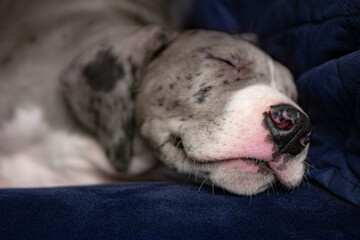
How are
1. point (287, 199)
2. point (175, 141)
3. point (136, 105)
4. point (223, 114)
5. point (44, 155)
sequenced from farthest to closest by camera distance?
1. point (44, 155)
2. point (136, 105)
3. point (175, 141)
4. point (223, 114)
5. point (287, 199)

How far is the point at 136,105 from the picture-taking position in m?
1.50

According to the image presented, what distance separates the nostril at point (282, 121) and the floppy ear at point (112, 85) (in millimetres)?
561

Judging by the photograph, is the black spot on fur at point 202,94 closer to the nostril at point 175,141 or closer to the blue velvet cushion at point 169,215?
the nostril at point 175,141

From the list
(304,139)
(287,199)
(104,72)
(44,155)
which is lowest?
(44,155)

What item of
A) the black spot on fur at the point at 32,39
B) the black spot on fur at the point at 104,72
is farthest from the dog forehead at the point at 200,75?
the black spot on fur at the point at 32,39

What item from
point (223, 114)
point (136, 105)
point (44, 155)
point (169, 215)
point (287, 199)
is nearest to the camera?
point (169, 215)

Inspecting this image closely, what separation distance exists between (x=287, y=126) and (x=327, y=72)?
25 cm

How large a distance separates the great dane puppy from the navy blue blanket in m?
0.09

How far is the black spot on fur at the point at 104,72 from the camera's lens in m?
1.53

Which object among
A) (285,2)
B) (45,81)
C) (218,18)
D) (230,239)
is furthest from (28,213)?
(218,18)

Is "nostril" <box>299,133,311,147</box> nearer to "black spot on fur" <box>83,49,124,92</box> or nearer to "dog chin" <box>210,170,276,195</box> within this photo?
"dog chin" <box>210,170,276,195</box>

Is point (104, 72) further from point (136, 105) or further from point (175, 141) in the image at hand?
point (175, 141)

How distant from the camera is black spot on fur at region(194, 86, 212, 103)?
1361 mm

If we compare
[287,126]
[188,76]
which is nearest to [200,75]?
[188,76]
